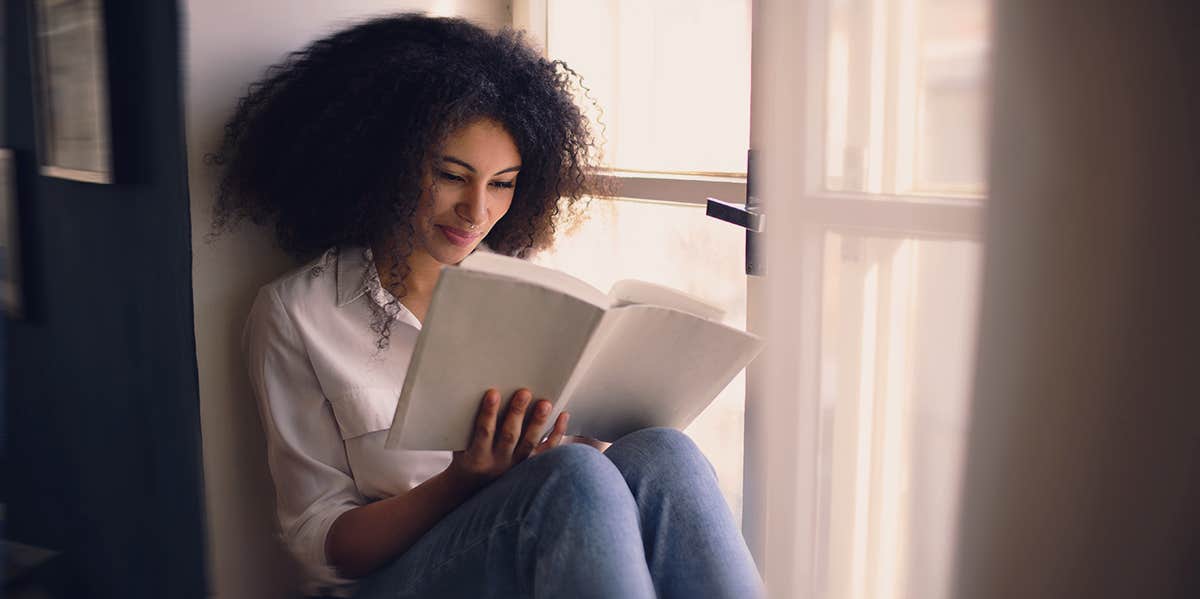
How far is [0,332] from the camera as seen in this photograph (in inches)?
53.8

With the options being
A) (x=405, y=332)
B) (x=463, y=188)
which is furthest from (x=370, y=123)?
(x=405, y=332)

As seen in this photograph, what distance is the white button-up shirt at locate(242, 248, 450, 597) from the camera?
3.78 feet

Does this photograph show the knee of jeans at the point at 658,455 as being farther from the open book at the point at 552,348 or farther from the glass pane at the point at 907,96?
the glass pane at the point at 907,96

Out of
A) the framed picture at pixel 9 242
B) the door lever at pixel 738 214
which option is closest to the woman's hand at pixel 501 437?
the door lever at pixel 738 214

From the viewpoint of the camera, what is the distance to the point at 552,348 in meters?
0.91

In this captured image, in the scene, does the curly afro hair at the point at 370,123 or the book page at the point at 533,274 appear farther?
the curly afro hair at the point at 370,123

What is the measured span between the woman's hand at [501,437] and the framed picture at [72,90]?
625 mm

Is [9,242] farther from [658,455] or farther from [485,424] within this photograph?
[658,455]

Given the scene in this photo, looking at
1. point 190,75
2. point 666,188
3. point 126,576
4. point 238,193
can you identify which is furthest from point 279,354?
point 666,188

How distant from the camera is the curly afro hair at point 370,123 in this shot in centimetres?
119

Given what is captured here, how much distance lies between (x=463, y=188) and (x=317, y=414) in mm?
340

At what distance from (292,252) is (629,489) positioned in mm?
598

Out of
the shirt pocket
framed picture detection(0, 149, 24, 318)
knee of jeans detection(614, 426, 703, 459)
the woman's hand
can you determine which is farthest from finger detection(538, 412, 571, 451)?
framed picture detection(0, 149, 24, 318)

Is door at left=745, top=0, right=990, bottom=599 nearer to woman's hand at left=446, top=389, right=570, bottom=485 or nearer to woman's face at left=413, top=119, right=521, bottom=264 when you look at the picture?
woman's hand at left=446, top=389, right=570, bottom=485
